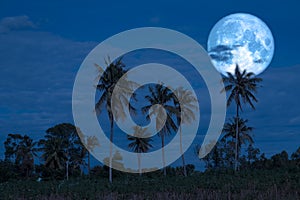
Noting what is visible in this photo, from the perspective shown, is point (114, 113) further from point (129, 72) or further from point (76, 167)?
point (76, 167)

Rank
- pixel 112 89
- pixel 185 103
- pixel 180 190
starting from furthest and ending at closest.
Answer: pixel 185 103
pixel 112 89
pixel 180 190

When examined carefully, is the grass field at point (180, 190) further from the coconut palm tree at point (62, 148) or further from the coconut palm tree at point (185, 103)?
Answer: the coconut palm tree at point (62, 148)

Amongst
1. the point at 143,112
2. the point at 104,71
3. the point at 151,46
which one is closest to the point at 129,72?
the point at 104,71

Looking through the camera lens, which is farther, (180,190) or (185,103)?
(185,103)

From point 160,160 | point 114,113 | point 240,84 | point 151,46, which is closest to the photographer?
point 151,46

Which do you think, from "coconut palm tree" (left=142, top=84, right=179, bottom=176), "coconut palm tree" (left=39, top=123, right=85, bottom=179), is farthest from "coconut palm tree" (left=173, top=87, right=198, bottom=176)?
"coconut palm tree" (left=39, top=123, right=85, bottom=179)

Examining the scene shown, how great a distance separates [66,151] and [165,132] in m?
24.5

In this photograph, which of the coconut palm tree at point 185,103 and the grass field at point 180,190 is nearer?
the grass field at point 180,190

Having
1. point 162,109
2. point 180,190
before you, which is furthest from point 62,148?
point 180,190

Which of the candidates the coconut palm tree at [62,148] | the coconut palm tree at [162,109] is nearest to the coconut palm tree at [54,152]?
the coconut palm tree at [62,148]

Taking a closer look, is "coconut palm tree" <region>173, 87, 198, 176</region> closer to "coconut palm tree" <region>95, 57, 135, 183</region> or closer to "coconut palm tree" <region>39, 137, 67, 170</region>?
"coconut palm tree" <region>95, 57, 135, 183</region>

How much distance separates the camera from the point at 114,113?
46.8m

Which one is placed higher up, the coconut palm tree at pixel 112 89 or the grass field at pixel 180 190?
the coconut palm tree at pixel 112 89

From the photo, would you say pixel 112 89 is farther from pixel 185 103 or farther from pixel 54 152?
pixel 54 152
